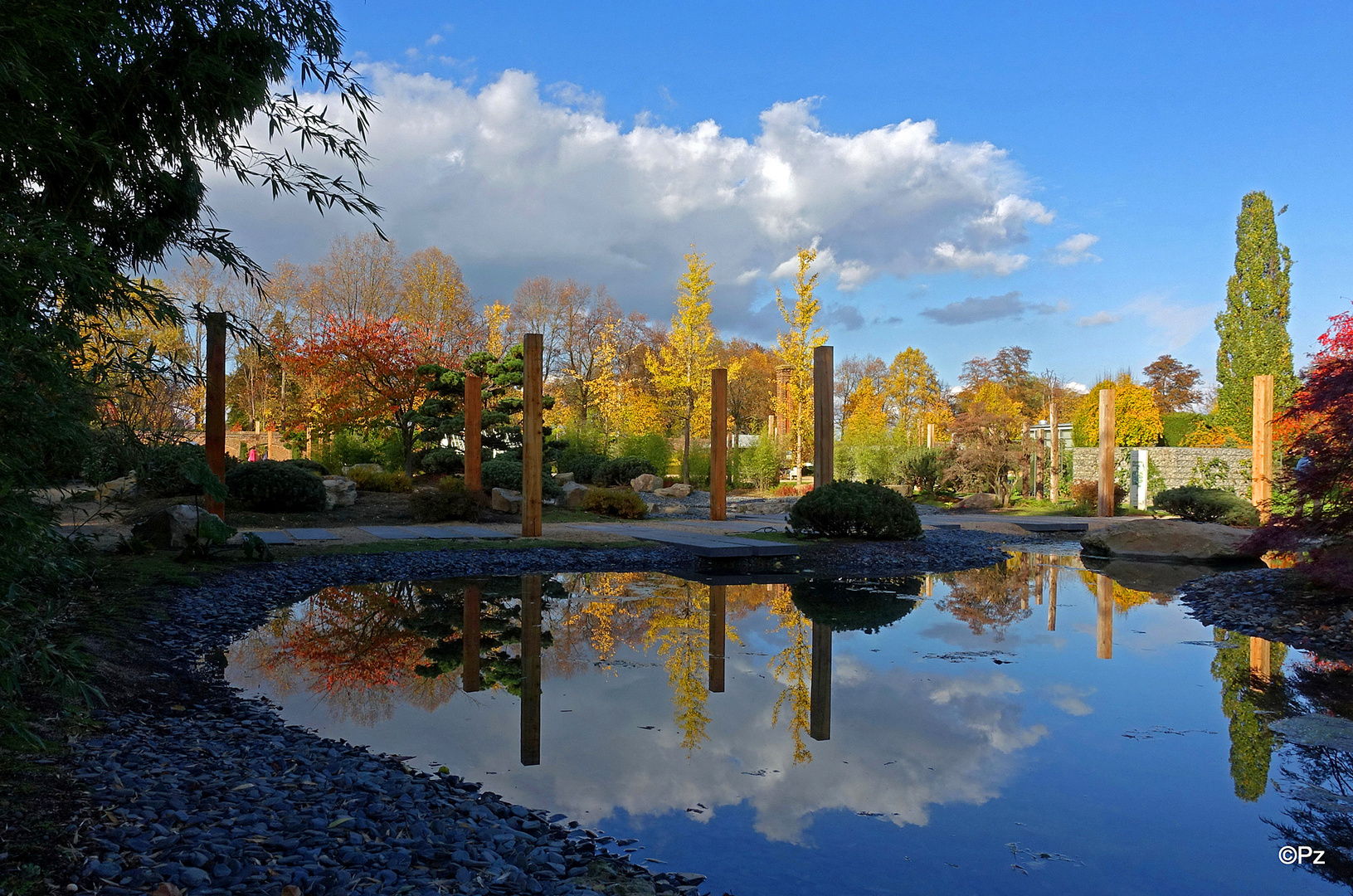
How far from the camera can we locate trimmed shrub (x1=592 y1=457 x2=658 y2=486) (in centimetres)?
1702

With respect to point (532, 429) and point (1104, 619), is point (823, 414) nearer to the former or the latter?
point (532, 429)

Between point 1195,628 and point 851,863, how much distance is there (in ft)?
15.1

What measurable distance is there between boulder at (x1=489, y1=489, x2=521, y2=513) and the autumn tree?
29164mm

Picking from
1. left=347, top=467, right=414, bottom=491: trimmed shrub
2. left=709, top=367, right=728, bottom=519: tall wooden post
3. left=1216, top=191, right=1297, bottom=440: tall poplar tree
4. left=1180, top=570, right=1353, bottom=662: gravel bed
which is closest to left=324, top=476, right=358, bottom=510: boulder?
left=347, top=467, right=414, bottom=491: trimmed shrub

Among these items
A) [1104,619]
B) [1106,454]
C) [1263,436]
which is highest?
[1263,436]

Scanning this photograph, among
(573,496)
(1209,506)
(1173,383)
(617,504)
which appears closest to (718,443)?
(617,504)

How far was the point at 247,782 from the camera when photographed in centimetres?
252

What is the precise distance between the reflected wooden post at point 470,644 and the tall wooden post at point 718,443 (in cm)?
482

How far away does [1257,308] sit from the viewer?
1958cm

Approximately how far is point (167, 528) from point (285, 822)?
Result: 6366mm

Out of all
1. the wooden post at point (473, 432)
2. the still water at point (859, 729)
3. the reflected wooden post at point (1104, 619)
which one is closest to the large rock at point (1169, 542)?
the reflected wooden post at point (1104, 619)

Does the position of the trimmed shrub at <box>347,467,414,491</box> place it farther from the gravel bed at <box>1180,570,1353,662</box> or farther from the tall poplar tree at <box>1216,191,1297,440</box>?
the tall poplar tree at <box>1216,191,1297,440</box>

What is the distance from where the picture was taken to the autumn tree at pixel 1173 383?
107 ft

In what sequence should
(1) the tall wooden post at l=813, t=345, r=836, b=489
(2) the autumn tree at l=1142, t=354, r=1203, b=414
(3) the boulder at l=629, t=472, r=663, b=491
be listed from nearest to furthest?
(1) the tall wooden post at l=813, t=345, r=836, b=489 < (3) the boulder at l=629, t=472, r=663, b=491 < (2) the autumn tree at l=1142, t=354, r=1203, b=414
